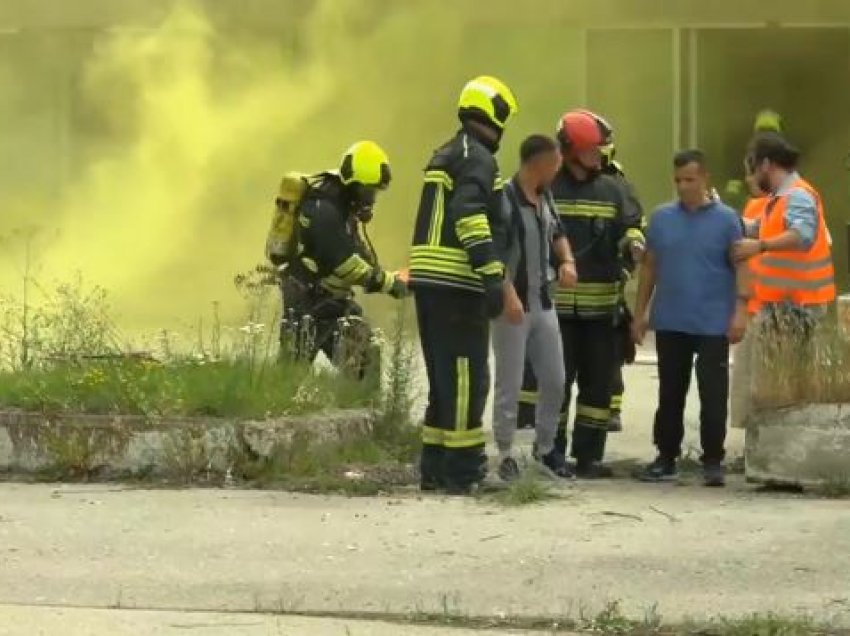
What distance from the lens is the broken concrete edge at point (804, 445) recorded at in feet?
24.1

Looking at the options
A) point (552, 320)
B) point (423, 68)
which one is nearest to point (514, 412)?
point (552, 320)

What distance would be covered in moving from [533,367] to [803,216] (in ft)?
4.49

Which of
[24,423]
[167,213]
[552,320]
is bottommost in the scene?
[24,423]

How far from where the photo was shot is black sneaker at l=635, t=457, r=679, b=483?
26.1 feet

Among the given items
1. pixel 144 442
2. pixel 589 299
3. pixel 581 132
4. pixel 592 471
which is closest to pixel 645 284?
pixel 589 299

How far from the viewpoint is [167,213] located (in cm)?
1465

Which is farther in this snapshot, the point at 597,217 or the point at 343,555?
the point at 597,217

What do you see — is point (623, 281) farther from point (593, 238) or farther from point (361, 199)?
point (361, 199)

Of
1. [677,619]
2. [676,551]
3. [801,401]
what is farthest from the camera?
[801,401]

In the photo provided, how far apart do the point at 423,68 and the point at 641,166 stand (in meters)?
1.97

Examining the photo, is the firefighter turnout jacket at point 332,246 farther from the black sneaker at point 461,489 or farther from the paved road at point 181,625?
the paved road at point 181,625

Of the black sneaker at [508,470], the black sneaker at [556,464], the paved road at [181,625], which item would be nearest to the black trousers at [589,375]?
the black sneaker at [556,464]

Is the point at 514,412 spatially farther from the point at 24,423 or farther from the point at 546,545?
the point at 24,423

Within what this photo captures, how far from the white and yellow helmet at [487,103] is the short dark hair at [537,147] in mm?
233
